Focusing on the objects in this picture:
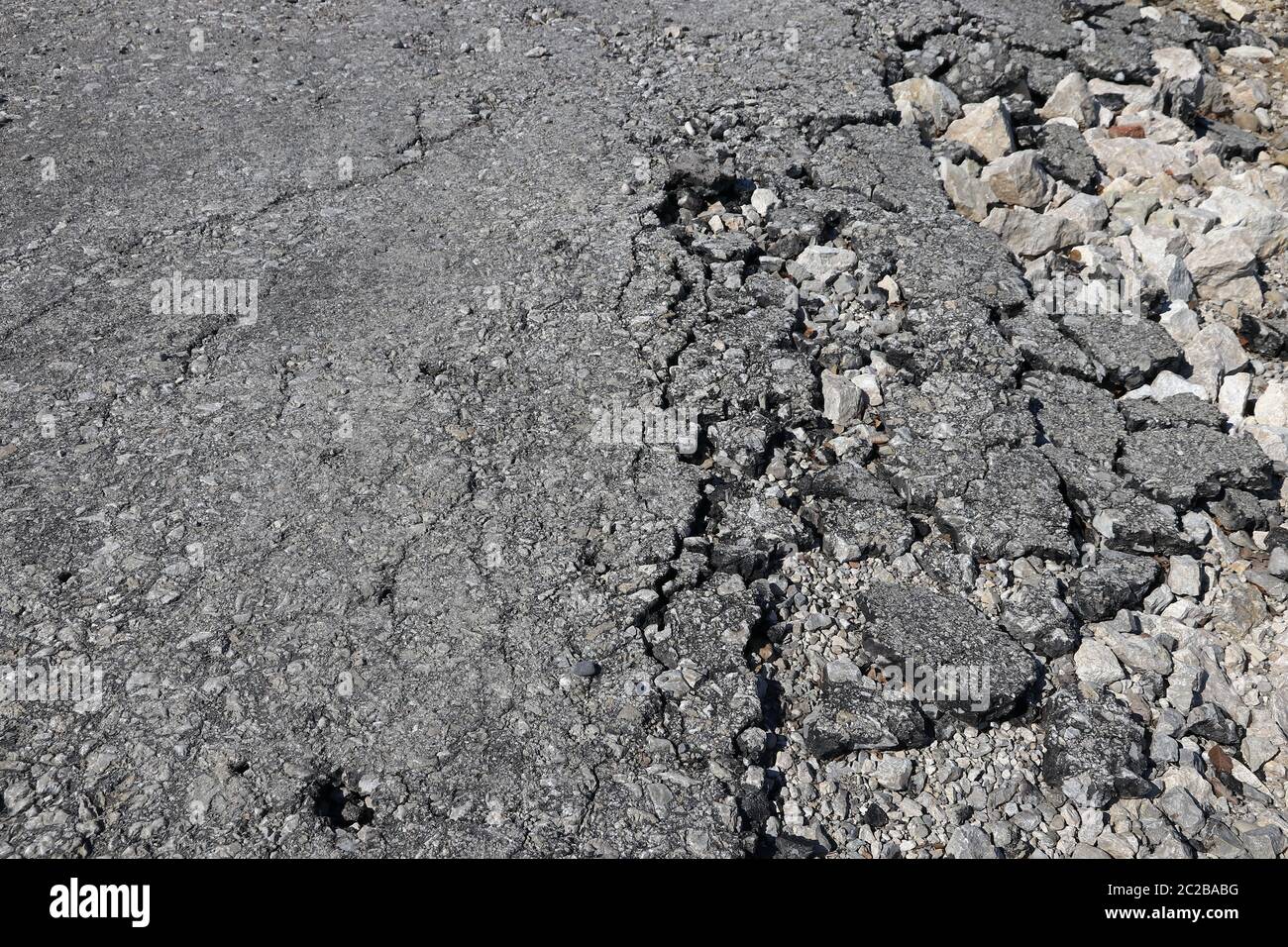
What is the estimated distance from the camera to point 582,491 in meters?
2.89

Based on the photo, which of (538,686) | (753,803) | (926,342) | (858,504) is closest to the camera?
(753,803)

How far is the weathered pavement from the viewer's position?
2.23 metres

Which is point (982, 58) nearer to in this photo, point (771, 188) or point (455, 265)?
point (771, 188)

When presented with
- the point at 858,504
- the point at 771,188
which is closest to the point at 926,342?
the point at 858,504

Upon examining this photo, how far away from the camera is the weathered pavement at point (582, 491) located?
87.7 inches

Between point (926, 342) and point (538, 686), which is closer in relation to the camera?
point (538, 686)
